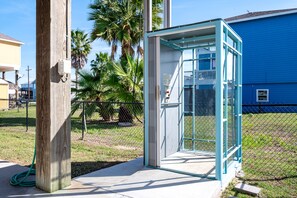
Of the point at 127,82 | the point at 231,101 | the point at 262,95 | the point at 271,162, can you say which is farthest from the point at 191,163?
the point at 262,95

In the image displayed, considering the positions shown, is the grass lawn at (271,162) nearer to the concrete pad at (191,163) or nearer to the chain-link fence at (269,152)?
the chain-link fence at (269,152)

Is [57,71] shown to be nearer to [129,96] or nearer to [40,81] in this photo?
[40,81]

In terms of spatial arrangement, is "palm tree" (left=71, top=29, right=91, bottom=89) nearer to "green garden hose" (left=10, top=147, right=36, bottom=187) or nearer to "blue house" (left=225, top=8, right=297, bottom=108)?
"blue house" (left=225, top=8, right=297, bottom=108)

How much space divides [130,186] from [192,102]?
8.56ft

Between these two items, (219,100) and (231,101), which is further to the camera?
(231,101)

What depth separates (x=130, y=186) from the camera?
362 cm

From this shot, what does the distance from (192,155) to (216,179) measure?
153 cm

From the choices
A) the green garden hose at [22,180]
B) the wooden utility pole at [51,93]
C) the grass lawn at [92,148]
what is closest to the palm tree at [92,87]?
the grass lawn at [92,148]

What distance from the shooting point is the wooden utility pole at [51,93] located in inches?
130

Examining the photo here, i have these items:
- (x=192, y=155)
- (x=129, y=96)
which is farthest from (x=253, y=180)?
(x=129, y=96)

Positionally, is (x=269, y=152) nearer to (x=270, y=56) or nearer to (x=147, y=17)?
(x=147, y=17)

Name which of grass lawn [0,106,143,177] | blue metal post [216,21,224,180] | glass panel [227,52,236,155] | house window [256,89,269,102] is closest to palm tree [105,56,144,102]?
grass lawn [0,106,143,177]

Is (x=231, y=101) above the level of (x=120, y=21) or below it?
below

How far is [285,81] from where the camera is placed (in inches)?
643
